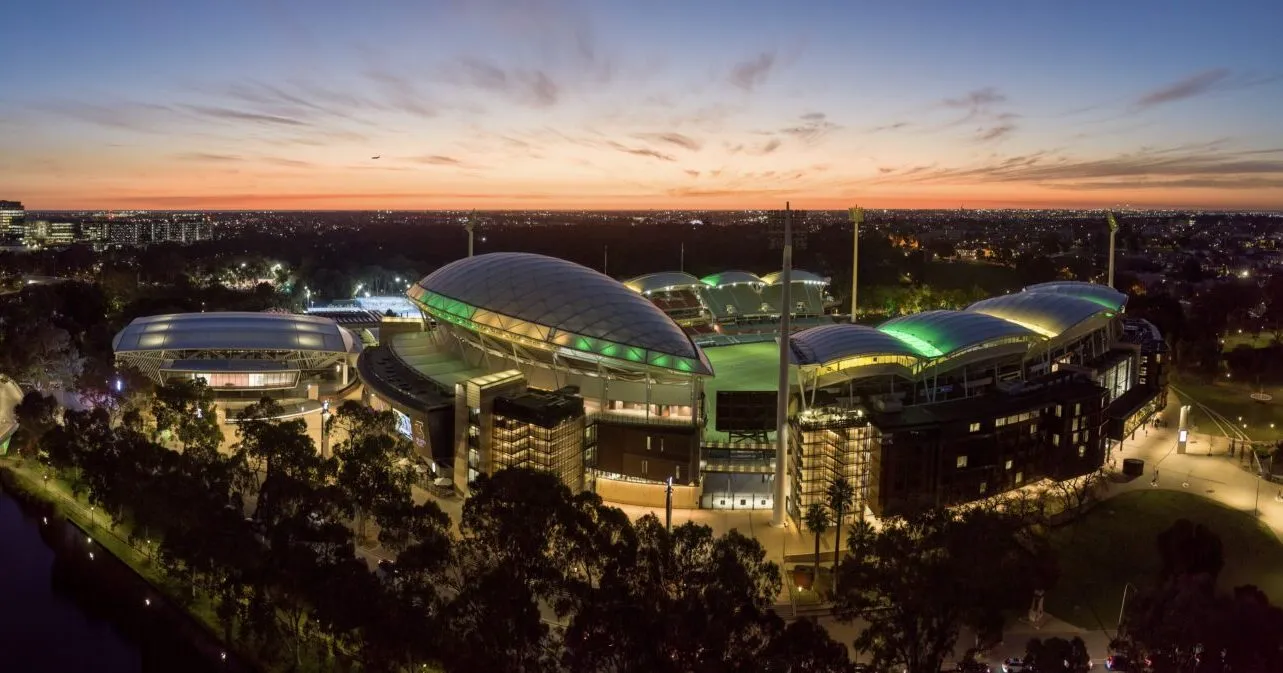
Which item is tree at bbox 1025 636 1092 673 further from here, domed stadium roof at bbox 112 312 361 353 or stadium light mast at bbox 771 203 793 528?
domed stadium roof at bbox 112 312 361 353

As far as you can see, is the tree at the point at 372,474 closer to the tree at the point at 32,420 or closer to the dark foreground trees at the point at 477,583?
the dark foreground trees at the point at 477,583

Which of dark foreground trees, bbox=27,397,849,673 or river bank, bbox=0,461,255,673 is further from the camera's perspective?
river bank, bbox=0,461,255,673

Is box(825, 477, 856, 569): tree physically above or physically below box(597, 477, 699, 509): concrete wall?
above

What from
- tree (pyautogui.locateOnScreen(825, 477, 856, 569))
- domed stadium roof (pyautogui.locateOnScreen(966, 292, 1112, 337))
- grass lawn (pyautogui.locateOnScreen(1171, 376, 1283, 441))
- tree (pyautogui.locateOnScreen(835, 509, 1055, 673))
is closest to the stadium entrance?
tree (pyautogui.locateOnScreen(825, 477, 856, 569))

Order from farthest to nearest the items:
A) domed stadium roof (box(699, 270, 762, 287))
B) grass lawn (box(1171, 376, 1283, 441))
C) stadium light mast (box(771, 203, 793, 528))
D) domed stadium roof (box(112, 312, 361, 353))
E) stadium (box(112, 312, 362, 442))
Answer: domed stadium roof (box(699, 270, 762, 287)) → domed stadium roof (box(112, 312, 361, 353)) → stadium (box(112, 312, 362, 442)) → grass lawn (box(1171, 376, 1283, 441)) → stadium light mast (box(771, 203, 793, 528))

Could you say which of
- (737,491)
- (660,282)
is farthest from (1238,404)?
(660,282)

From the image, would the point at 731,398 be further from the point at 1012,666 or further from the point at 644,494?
the point at 1012,666
